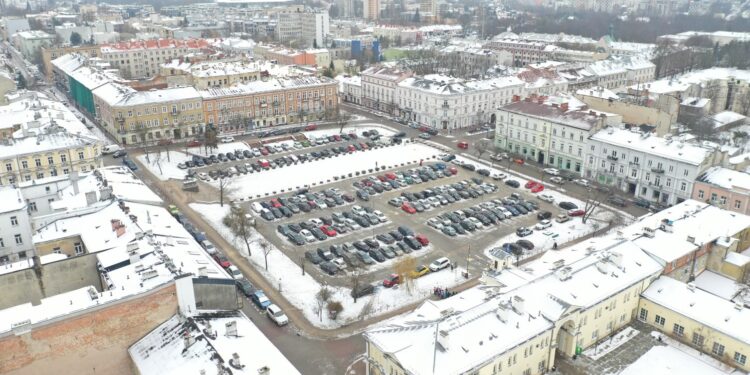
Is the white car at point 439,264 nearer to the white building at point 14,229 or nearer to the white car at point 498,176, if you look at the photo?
the white car at point 498,176

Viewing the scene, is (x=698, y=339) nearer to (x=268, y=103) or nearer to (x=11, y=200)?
(x=11, y=200)

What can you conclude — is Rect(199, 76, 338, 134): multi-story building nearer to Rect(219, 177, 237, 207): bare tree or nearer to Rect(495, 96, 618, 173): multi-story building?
Rect(219, 177, 237, 207): bare tree

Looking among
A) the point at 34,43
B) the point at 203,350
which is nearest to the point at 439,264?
the point at 203,350

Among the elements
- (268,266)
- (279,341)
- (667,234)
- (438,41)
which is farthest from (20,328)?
(438,41)

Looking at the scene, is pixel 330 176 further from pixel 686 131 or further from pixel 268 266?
pixel 686 131

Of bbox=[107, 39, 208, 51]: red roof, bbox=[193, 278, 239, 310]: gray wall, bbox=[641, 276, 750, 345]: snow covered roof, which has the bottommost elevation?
bbox=[641, 276, 750, 345]: snow covered roof

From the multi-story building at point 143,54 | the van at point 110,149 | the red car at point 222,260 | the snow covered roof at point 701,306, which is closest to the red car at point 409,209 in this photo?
the red car at point 222,260

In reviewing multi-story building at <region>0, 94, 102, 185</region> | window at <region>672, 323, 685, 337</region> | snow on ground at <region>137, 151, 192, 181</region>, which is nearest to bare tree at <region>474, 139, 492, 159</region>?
snow on ground at <region>137, 151, 192, 181</region>

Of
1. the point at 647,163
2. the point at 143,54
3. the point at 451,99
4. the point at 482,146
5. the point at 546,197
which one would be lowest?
the point at 546,197
